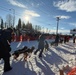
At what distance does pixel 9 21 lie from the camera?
8219 centimetres

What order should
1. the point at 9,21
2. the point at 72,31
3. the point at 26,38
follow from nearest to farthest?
the point at 26,38 → the point at 9,21 → the point at 72,31

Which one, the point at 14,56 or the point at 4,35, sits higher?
the point at 4,35

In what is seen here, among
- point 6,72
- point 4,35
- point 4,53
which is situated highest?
point 4,35

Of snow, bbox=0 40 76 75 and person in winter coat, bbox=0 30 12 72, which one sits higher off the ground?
person in winter coat, bbox=0 30 12 72

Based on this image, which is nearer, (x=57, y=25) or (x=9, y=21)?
(x=57, y=25)

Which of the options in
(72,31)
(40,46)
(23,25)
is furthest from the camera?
(23,25)

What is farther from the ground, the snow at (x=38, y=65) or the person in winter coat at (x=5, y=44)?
the person in winter coat at (x=5, y=44)

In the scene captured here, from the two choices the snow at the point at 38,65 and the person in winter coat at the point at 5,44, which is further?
the snow at the point at 38,65

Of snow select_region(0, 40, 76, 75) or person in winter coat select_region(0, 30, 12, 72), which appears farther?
snow select_region(0, 40, 76, 75)

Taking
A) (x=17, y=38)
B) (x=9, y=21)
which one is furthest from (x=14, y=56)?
(x=9, y=21)

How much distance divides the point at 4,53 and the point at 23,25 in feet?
376

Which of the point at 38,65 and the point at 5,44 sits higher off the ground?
the point at 5,44

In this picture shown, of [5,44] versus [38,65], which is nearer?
[5,44]

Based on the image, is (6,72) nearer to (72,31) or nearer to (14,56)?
(14,56)
